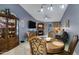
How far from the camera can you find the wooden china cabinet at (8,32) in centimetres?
221

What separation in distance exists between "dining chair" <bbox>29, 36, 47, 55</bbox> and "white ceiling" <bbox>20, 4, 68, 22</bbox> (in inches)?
15.4

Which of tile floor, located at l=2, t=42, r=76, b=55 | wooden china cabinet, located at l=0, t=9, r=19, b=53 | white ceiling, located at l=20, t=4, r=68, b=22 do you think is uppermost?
white ceiling, located at l=20, t=4, r=68, b=22

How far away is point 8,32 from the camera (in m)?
2.28

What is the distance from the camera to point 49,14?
2287 mm

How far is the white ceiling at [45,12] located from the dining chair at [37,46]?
0.39 metres

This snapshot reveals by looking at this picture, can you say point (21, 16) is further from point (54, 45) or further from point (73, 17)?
point (73, 17)

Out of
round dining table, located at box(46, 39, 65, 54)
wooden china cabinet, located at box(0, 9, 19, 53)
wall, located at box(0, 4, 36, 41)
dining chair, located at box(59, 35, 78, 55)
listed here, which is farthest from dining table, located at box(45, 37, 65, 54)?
wooden china cabinet, located at box(0, 9, 19, 53)

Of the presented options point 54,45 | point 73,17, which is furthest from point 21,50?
point 73,17

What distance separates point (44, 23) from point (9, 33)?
0.69 m

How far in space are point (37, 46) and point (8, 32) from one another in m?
0.61

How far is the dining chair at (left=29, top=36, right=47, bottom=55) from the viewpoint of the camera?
2.29 meters

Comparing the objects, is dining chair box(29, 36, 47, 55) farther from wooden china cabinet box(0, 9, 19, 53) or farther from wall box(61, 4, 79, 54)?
wall box(61, 4, 79, 54)
